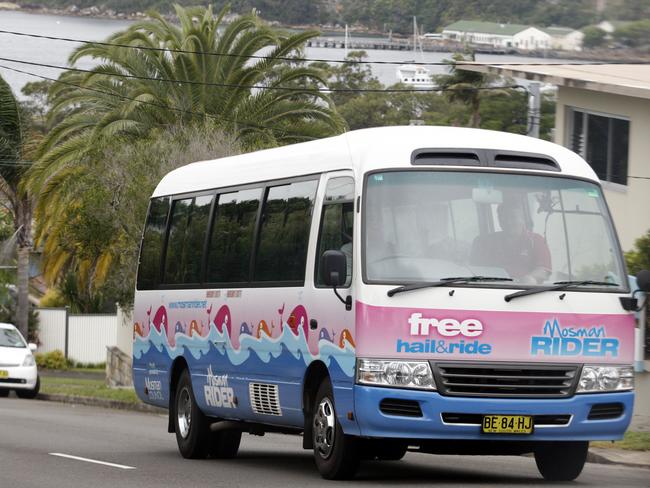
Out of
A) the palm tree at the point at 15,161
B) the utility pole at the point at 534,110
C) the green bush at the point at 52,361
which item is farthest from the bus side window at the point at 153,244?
the green bush at the point at 52,361

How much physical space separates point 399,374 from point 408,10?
19.6 metres

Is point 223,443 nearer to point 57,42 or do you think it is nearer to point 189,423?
point 189,423

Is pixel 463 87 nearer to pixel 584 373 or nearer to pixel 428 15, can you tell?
pixel 428 15

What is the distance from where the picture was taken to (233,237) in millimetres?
14477

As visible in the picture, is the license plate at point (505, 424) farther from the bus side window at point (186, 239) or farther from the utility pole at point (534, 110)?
the utility pole at point (534, 110)

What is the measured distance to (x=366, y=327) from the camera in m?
11.3

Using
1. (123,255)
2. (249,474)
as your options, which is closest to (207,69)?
(123,255)

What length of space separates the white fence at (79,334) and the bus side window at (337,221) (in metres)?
35.2

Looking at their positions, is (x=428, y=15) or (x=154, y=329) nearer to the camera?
(x=154, y=329)

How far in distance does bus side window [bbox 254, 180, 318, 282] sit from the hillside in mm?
5613

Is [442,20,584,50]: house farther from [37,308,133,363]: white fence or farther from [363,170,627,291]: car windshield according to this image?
[37,308,133,363]: white fence

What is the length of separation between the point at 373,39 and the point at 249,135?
11.8ft

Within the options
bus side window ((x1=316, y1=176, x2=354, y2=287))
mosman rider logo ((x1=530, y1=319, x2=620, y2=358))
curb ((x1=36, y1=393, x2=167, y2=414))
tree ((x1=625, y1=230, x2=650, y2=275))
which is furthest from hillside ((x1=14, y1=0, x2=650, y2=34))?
curb ((x1=36, y1=393, x2=167, y2=414))

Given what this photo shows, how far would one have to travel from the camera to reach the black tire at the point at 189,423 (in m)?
15.1
